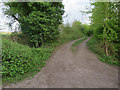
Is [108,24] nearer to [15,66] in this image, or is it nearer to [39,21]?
[39,21]

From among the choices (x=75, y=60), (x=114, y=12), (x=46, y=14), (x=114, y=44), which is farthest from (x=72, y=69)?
(x=46, y=14)

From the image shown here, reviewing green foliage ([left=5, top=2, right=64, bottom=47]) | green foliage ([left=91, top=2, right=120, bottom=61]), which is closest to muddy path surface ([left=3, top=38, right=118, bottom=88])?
green foliage ([left=91, top=2, right=120, bottom=61])

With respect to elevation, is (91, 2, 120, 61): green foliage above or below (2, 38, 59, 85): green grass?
above

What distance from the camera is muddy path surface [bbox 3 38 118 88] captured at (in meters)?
3.79

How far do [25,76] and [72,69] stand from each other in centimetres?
223

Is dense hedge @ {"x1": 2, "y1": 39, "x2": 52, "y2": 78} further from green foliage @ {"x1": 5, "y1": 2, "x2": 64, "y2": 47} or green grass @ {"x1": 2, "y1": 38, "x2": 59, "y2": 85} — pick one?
green foliage @ {"x1": 5, "y1": 2, "x2": 64, "y2": 47}

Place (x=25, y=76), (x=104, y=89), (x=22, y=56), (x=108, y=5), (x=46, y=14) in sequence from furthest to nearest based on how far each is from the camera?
(x=46, y=14)
(x=108, y=5)
(x=22, y=56)
(x=25, y=76)
(x=104, y=89)

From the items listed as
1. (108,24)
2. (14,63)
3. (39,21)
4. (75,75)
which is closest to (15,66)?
(14,63)

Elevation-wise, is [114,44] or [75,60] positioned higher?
[114,44]

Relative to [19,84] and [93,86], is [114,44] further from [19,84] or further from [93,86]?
[19,84]

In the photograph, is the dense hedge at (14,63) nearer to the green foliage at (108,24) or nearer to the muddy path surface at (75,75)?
the muddy path surface at (75,75)

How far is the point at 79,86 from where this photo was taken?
3646 mm

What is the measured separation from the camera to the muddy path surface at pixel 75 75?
12.4ft

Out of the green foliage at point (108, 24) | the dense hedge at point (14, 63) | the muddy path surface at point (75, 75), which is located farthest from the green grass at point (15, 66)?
the green foliage at point (108, 24)
